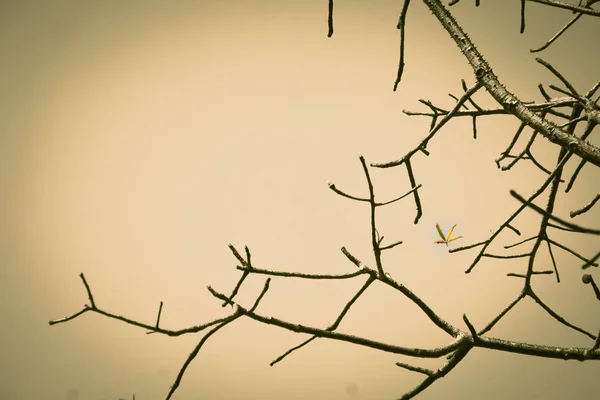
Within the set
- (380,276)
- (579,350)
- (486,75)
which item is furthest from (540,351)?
(486,75)

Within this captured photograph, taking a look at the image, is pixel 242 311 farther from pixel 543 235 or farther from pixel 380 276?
pixel 543 235

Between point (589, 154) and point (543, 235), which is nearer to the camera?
point (589, 154)

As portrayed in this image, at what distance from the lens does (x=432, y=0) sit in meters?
0.46

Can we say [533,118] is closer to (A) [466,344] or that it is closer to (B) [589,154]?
(B) [589,154]

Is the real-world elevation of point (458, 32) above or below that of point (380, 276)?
above

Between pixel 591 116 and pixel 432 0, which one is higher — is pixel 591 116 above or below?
below

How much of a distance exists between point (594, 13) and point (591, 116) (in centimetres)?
12

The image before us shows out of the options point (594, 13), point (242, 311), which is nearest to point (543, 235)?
point (594, 13)

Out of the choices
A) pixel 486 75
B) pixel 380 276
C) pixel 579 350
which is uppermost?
pixel 486 75

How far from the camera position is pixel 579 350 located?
0.46m

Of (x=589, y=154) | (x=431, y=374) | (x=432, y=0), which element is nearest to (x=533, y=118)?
(x=589, y=154)

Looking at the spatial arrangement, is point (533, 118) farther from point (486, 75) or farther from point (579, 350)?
point (579, 350)

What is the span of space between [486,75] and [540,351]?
281 mm

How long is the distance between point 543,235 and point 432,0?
0.29m
